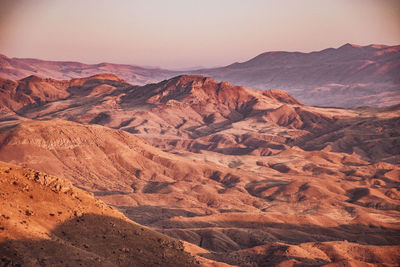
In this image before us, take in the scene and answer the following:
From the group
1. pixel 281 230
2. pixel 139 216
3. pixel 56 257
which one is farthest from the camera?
pixel 139 216

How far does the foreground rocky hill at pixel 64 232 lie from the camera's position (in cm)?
2138

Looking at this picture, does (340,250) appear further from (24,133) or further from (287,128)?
(287,128)

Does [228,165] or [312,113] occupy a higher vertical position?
[312,113]

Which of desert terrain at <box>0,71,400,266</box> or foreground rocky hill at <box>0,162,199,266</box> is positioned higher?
foreground rocky hill at <box>0,162,199,266</box>

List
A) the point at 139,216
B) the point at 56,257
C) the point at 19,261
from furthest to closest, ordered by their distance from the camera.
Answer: the point at 139,216 < the point at 56,257 < the point at 19,261

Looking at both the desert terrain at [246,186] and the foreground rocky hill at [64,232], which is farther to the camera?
the desert terrain at [246,186]

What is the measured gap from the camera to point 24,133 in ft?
299

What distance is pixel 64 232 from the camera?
82.0ft

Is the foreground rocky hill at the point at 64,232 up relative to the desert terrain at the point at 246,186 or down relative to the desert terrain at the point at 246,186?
up

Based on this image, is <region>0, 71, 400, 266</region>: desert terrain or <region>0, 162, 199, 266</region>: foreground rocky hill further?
<region>0, 71, 400, 266</region>: desert terrain

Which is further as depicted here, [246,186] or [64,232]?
[246,186]

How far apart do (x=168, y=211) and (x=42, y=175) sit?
1911 inches

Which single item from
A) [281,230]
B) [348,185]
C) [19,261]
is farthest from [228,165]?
[19,261]

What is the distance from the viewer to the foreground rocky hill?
21375 millimetres
